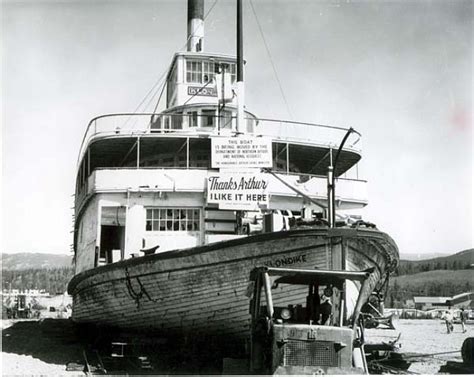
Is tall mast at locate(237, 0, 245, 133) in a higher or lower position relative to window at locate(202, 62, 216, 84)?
lower

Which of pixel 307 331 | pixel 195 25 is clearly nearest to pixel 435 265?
pixel 195 25

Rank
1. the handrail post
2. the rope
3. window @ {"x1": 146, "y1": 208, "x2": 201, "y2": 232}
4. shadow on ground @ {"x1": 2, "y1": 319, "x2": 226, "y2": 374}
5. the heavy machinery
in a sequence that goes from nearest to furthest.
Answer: the heavy machinery
the handrail post
shadow on ground @ {"x1": 2, "y1": 319, "x2": 226, "y2": 374}
the rope
window @ {"x1": 146, "y1": 208, "x2": 201, "y2": 232}

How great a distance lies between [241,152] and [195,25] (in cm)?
965

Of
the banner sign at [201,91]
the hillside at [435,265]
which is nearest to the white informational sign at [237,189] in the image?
the banner sign at [201,91]

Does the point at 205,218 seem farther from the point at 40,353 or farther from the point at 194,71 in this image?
the point at 194,71

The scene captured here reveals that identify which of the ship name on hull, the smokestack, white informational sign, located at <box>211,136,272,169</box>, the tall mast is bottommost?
the ship name on hull

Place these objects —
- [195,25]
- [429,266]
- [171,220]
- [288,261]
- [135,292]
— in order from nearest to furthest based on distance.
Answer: [288,261] < [135,292] < [171,220] < [195,25] < [429,266]

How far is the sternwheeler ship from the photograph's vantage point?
9211mm

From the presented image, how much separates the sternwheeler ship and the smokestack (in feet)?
8.82

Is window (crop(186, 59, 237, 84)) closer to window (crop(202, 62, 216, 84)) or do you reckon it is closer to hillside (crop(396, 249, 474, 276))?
window (crop(202, 62, 216, 84))

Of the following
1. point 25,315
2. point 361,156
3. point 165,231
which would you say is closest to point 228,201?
point 165,231

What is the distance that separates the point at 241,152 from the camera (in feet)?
39.9

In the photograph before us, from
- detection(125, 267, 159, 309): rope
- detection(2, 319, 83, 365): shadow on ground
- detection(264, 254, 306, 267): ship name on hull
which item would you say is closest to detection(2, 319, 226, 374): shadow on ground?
detection(2, 319, 83, 365): shadow on ground

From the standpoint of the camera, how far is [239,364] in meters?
7.37
